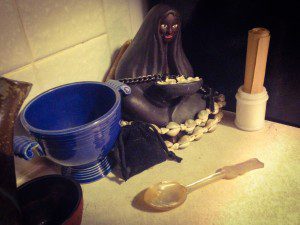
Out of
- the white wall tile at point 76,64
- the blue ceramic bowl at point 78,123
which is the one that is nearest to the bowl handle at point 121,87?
the blue ceramic bowl at point 78,123

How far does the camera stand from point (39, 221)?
44 cm

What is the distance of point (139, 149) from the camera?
565 millimetres

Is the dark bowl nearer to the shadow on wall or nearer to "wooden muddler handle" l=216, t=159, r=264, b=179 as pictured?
"wooden muddler handle" l=216, t=159, r=264, b=179

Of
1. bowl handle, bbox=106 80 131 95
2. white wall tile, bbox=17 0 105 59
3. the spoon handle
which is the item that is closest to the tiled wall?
white wall tile, bbox=17 0 105 59

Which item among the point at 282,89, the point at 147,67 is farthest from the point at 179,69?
the point at 282,89

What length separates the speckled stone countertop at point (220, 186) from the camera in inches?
18.0

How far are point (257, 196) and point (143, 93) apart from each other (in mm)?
282

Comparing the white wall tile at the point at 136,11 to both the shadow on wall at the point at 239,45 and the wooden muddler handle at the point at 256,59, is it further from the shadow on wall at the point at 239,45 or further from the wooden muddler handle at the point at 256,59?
the wooden muddler handle at the point at 256,59

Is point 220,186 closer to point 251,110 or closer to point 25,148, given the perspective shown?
point 251,110

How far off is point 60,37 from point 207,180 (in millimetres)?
379

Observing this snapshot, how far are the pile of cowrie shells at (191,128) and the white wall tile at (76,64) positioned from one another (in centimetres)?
14

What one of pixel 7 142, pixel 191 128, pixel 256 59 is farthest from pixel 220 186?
pixel 7 142

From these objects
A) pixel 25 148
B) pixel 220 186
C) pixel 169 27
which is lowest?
pixel 220 186

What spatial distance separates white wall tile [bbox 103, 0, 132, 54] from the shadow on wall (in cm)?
12
